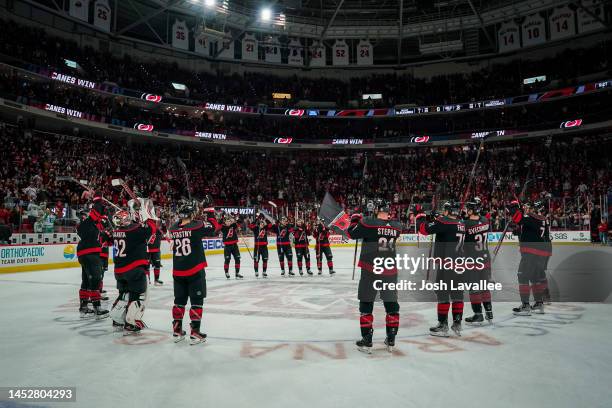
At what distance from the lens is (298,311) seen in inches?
324

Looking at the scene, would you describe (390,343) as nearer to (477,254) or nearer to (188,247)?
(477,254)

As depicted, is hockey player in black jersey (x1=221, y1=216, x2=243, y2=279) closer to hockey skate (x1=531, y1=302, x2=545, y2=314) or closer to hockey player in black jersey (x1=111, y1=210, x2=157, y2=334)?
hockey player in black jersey (x1=111, y1=210, x2=157, y2=334)

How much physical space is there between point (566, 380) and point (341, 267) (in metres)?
11.8

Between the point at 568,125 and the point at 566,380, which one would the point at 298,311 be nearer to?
the point at 566,380

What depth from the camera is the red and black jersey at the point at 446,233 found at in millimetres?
6508

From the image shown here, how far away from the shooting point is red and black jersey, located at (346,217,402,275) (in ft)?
18.7

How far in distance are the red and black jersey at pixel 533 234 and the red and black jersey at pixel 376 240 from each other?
3445mm

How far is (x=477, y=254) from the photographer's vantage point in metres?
6.84

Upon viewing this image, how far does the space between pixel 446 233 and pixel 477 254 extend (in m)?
0.70

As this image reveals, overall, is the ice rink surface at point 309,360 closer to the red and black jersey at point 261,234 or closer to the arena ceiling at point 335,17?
the red and black jersey at point 261,234

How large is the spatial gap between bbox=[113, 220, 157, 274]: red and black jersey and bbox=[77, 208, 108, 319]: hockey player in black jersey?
3.93 feet

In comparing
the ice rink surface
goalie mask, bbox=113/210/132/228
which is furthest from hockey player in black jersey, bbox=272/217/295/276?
goalie mask, bbox=113/210/132/228

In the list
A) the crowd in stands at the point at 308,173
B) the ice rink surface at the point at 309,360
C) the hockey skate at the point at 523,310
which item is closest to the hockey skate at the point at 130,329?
the ice rink surface at the point at 309,360

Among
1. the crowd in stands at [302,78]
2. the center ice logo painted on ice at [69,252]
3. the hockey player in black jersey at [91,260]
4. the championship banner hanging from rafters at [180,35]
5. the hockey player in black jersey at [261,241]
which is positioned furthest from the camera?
the championship banner hanging from rafters at [180,35]
